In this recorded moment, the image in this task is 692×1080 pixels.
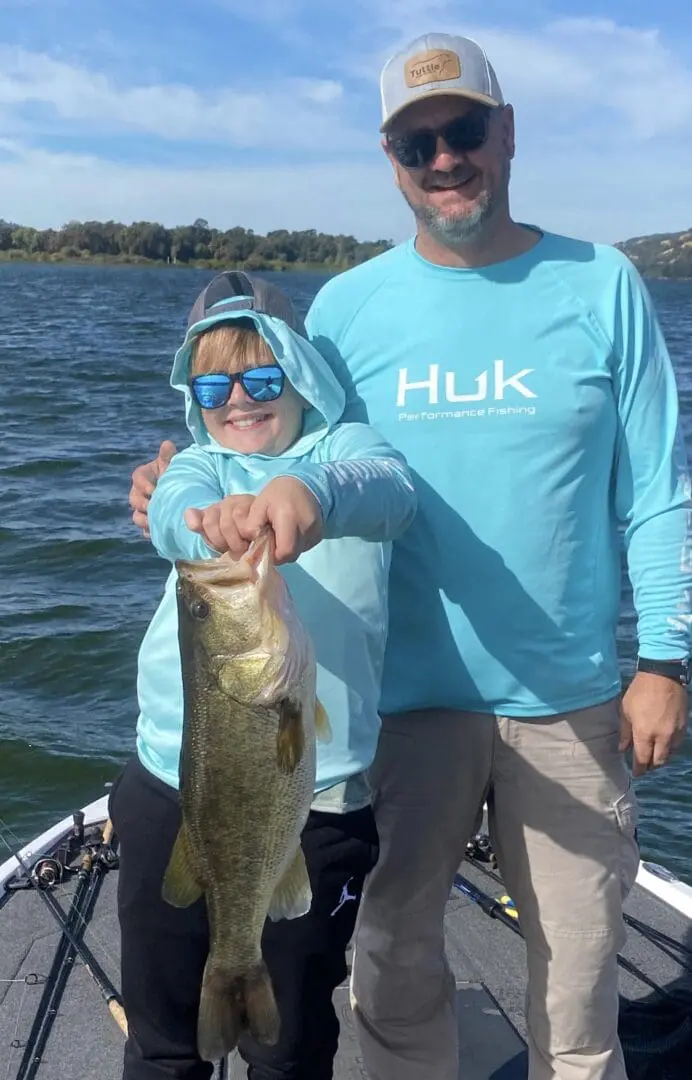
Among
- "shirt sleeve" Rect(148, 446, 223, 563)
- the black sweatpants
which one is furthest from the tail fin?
"shirt sleeve" Rect(148, 446, 223, 563)

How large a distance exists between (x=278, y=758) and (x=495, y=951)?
2.44 metres

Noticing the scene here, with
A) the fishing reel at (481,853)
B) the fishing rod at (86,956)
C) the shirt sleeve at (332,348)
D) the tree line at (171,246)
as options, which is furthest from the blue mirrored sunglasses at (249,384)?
the tree line at (171,246)

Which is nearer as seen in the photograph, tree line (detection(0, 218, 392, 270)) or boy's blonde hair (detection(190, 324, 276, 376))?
boy's blonde hair (detection(190, 324, 276, 376))

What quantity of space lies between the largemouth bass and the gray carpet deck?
1259 millimetres

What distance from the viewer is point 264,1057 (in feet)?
9.61

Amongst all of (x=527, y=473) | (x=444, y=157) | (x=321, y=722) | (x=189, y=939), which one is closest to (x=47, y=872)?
(x=189, y=939)

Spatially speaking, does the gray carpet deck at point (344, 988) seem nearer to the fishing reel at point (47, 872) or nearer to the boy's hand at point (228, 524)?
the fishing reel at point (47, 872)

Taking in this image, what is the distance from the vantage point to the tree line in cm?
13950

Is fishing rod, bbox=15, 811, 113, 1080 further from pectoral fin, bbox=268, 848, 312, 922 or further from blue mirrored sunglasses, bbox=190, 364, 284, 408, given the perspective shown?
blue mirrored sunglasses, bbox=190, 364, 284, 408

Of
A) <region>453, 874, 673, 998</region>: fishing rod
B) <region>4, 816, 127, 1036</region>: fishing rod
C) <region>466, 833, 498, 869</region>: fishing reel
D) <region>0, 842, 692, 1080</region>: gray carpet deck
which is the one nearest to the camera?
<region>0, 842, 692, 1080</region>: gray carpet deck

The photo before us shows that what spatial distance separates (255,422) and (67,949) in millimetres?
2618

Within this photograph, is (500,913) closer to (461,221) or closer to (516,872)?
(516,872)

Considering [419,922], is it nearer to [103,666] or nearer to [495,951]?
[495,951]

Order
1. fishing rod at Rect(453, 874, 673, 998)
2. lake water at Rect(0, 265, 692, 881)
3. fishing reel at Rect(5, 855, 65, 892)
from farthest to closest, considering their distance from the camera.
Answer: lake water at Rect(0, 265, 692, 881) < fishing reel at Rect(5, 855, 65, 892) < fishing rod at Rect(453, 874, 673, 998)
